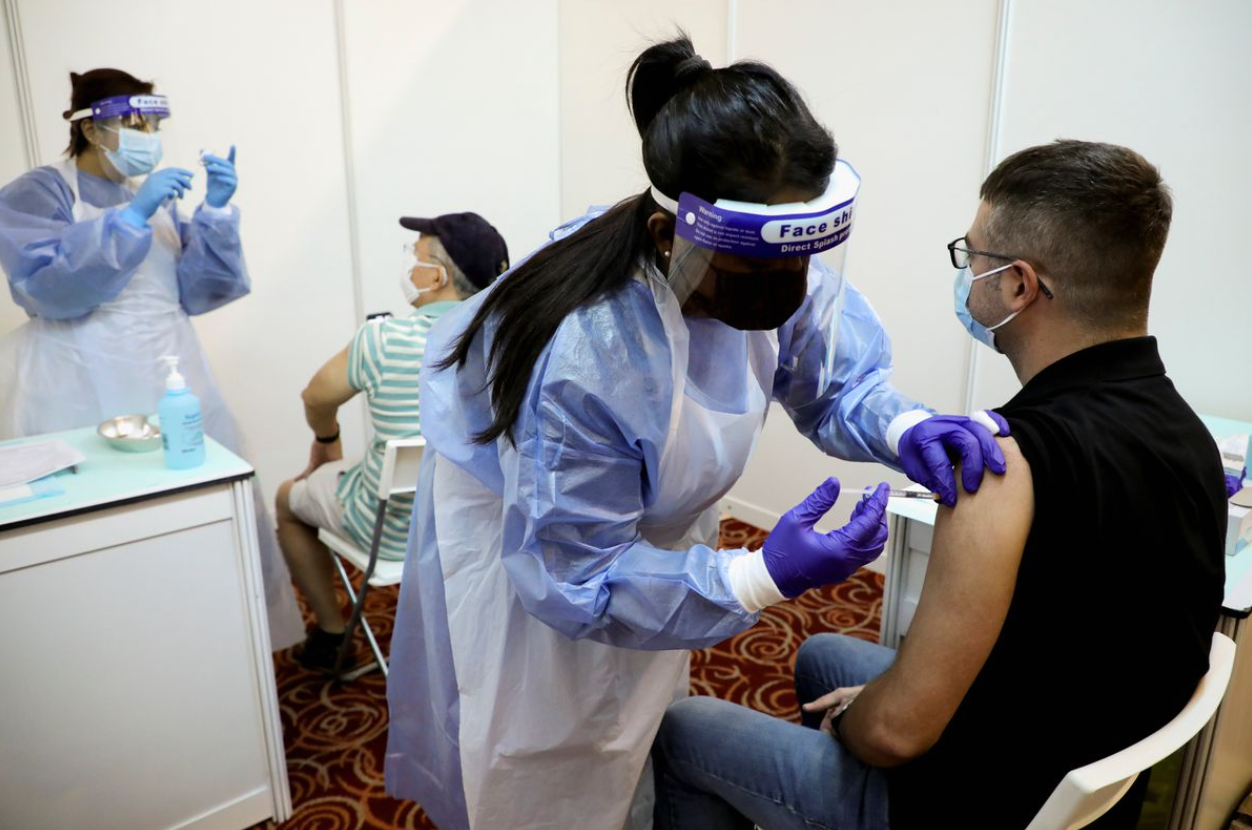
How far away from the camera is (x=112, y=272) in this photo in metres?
2.00

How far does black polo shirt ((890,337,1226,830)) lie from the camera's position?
34.7 inches

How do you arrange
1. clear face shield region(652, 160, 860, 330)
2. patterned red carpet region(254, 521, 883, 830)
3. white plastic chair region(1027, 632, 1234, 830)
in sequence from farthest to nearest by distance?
patterned red carpet region(254, 521, 883, 830) < clear face shield region(652, 160, 860, 330) < white plastic chair region(1027, 632, 1234, 830)

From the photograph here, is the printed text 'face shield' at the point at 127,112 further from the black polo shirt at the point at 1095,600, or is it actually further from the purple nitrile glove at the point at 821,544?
the black polo shirt at the point at 1095,600

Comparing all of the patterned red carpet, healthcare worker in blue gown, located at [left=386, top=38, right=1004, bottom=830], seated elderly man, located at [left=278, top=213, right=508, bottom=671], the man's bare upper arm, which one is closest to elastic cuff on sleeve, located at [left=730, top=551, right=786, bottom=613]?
healthcare worker in blue gown, located at [left=386, top=38, right=1004, bottom=830]

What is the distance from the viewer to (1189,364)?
80.7 inches

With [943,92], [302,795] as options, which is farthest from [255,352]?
[943,92]

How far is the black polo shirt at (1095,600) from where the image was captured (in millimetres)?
881

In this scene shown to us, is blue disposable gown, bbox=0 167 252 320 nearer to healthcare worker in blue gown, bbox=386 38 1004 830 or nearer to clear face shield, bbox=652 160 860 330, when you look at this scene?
healthcare worker in blue gown, bbox=386 38 1004 830

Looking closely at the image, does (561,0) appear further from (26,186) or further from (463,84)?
(26,186)

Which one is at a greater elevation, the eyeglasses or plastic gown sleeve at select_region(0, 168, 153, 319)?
the eyeglasses

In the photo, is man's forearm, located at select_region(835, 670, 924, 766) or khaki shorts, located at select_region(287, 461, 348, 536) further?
khaki shorts, located at select_region(287, 461, 348, 536)

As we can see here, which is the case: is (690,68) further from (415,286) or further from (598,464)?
(415,286)

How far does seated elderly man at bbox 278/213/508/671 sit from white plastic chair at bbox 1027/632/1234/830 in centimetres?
140

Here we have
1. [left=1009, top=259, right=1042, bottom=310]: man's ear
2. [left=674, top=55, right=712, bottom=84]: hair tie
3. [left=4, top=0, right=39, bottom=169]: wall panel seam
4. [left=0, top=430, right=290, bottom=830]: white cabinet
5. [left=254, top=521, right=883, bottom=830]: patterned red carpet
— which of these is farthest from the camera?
[left=4, top=0, right=39, bottom=169]: wall panel seam
